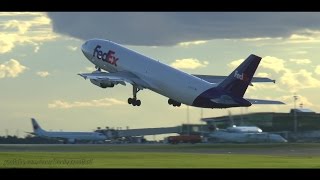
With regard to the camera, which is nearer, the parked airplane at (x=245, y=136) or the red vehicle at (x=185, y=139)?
the parked airplane at (x=245, y=136)

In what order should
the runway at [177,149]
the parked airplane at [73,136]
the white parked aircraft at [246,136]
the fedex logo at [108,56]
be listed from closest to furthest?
1. the runway at [177,149]
2. the fedex logo at [108,56]
3. the white parked aircraft at [246,136]
4. the parked airplane at [73,136]

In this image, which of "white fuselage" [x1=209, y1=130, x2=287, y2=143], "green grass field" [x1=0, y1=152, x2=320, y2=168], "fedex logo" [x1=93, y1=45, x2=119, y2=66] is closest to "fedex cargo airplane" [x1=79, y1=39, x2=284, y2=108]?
"fedex logo" [x1=93, y1=45, x2=119, y2=66]

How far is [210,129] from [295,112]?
35.8ft

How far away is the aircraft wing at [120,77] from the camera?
4490 cm

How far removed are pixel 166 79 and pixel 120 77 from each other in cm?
353

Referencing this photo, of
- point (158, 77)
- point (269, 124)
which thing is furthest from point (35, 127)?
point (158, 77)

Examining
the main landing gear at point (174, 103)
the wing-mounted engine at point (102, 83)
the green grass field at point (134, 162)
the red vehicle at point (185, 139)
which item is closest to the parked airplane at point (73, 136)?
the red vehicle at point (185, 139)

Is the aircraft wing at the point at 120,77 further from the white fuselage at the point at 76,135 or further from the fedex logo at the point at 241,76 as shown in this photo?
the white fuselage at the point at 76,135

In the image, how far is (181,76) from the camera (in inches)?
1940

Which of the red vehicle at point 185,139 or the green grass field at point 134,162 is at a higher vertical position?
the red vehicle at point 185,139

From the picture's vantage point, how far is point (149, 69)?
5044 centimetres

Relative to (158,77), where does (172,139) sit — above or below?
below

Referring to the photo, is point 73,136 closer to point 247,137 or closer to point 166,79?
point 247,137
